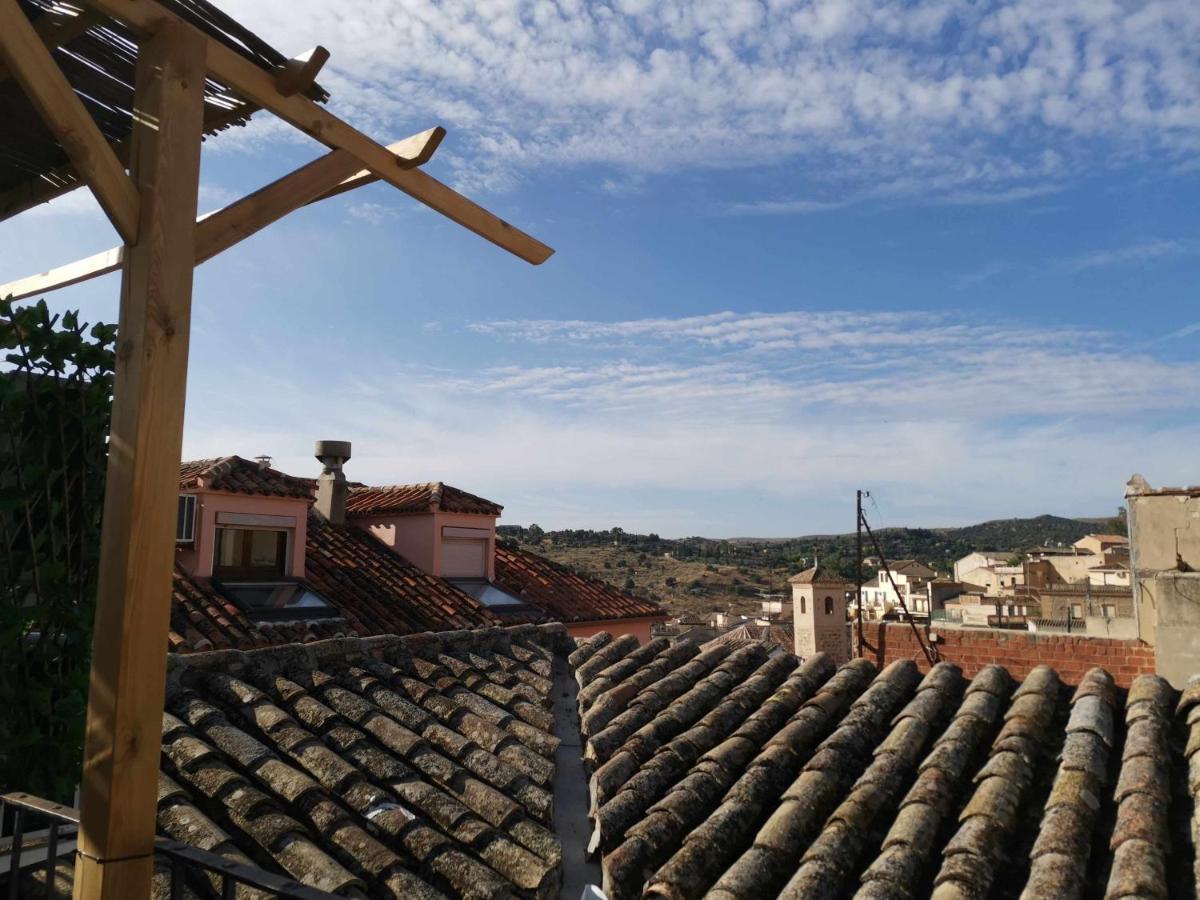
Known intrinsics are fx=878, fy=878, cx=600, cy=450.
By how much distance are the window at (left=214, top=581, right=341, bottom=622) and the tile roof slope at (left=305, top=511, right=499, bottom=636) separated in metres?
0.33

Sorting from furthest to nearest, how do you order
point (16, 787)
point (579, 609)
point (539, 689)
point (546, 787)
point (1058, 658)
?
1. point (579, 609)
2. point (1058, 658)
3. point (539, 689)
4. point (546, 787)
5. point (16, 787)

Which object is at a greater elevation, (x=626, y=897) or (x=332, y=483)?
(x=332, y=483)

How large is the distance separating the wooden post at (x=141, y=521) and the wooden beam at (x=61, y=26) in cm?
35

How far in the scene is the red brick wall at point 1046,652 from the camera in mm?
8766

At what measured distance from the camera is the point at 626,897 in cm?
327

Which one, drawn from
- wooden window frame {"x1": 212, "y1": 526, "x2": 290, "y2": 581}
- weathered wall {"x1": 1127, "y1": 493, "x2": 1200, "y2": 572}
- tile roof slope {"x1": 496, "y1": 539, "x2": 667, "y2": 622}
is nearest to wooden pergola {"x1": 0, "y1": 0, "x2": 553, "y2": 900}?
wooden window frame {"x1": 212, "y1": 526, "x2": 290, "y2": 581}

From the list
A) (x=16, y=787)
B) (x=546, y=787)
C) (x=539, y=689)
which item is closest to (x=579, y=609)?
(x=539, y=689)

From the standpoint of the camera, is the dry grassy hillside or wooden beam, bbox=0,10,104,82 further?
the dry grassy hillside

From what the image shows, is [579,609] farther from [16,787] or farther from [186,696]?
Result: [16,787]

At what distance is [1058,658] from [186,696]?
26.6ft

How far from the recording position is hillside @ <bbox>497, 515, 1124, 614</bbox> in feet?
152

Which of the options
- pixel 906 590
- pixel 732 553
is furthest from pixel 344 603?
pixel 732 553

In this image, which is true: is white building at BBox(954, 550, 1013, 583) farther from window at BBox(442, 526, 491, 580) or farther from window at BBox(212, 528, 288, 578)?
window at BBox(212, 528, 288, 578)

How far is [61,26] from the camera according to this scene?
8.67 ft
